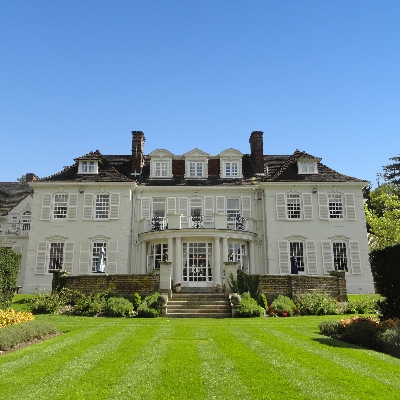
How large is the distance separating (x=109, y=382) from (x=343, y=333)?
757cm

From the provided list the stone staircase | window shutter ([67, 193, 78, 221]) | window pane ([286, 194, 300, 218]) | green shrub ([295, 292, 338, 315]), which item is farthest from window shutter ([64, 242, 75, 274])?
green shrub ([295, 292, 338, 315])

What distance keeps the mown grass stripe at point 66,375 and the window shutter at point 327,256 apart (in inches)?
726

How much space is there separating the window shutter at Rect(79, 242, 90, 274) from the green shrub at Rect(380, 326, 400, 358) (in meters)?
19.6

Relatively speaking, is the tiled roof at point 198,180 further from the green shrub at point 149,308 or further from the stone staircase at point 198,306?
the green shrub at point 149,308

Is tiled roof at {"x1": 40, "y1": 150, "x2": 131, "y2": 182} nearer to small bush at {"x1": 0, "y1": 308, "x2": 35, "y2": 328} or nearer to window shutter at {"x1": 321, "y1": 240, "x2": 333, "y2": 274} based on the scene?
window shutter at {"x1": 321, "y1": 240, "x2": 333, "y2": 274}

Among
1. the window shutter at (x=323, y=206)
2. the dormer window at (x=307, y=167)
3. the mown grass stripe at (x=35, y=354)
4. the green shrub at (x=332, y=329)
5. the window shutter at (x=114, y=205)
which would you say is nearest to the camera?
the mown grass stripe at (x=35, y=354)

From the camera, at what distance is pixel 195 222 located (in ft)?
85.7

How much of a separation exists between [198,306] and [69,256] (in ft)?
36.6

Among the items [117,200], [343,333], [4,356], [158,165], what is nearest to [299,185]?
[158,165]

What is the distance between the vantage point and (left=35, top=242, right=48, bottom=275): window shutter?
25.7 metres

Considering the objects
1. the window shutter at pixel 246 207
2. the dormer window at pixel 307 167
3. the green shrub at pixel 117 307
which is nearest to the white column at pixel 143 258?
the window shutter at pixel 246 207

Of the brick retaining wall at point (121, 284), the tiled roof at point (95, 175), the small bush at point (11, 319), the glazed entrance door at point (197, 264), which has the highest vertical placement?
the tiled roof at point (95, 175)

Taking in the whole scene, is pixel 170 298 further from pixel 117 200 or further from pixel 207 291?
pixel 117 200

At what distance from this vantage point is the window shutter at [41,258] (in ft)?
84.4
